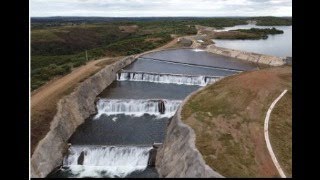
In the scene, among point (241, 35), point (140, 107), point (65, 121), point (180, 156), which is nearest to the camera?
point (180, 156)

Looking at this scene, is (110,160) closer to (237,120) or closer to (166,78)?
(237,120)

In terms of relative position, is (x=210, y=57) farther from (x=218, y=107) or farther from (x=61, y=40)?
(x=61, y=40)

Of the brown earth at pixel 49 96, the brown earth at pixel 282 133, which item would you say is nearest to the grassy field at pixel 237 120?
the brown earth at pixel 282 133

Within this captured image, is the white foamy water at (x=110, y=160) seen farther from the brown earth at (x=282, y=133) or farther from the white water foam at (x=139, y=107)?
the white water foam at (x=139, y=107)

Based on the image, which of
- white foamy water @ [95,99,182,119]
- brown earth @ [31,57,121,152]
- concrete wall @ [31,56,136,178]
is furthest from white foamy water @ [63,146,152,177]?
white foamy water @ [95,99,182,119]

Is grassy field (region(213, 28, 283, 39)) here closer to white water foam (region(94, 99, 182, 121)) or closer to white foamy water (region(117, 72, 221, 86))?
white foamy water (region(117, 72, 221, 86))

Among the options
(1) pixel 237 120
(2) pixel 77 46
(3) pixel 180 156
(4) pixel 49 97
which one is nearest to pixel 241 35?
(2) pixel 77 46
